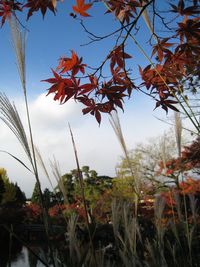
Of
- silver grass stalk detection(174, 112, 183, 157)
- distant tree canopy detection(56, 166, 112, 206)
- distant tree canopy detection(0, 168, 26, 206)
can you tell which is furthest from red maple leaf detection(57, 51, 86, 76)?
distant tree canopy detection(0, 168, 26, 206)

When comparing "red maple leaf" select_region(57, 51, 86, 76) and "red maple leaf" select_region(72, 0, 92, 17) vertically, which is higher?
"red maple leaf" select_region(72, 0, 92, 17)

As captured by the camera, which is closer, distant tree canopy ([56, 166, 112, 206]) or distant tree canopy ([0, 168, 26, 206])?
distant tree canopy ([56, 166, 112, 206])

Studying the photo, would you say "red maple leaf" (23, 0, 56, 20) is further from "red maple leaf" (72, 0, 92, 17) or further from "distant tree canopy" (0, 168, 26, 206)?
"distant tree canopy" (0, 168, 26, 206)

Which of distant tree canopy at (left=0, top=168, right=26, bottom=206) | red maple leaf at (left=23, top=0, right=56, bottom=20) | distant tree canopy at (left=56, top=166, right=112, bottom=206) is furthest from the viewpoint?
distant tree canopy at (left=0, top=168, right=26, bottom=206)

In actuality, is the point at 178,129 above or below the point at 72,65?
below

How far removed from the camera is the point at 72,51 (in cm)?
142

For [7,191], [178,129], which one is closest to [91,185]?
[7,191]

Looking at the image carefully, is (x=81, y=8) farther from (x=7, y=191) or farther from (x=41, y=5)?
(x=7, y=191)

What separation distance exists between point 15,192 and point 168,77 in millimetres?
12825

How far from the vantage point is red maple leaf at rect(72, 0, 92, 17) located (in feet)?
4.58

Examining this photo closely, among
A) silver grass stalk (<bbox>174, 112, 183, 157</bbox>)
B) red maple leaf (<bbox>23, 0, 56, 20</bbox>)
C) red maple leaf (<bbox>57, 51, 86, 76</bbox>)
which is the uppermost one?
red maple leaf (<bbox>23, 0, 56, 20</bbox>)

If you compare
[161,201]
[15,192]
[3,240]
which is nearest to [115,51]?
[161,201]

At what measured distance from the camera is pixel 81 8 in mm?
1420

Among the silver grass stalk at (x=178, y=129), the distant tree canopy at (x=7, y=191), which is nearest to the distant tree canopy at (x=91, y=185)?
the distant tree canopy at (x=7, y=191)
